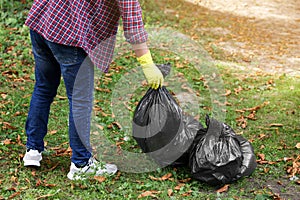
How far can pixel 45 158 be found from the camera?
3.53m

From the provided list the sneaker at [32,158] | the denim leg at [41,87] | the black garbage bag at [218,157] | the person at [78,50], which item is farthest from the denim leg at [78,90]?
the black garbage bag at [218,157]

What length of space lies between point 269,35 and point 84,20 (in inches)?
281

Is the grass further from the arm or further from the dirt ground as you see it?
the arm

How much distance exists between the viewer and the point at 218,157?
324cm

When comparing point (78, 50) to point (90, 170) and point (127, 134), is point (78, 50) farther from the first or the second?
point (127, 134)

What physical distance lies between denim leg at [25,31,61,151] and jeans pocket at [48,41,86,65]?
0.51ft

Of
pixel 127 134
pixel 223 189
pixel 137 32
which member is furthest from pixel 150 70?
pixel 127 134

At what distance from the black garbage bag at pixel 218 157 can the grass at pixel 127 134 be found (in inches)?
3.9

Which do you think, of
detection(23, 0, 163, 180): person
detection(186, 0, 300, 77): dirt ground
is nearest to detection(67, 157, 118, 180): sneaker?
detection(23, 0, 163, 180): person

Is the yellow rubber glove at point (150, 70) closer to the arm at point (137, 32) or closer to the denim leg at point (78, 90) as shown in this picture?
the arm at point (137, 32)

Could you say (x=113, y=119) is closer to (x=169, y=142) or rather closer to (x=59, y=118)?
(x=59, y=118)

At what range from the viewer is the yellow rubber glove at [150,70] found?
2924 millimetres

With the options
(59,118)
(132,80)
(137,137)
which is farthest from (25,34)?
(137,137)

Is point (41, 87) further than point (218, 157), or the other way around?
point (218, 157)
